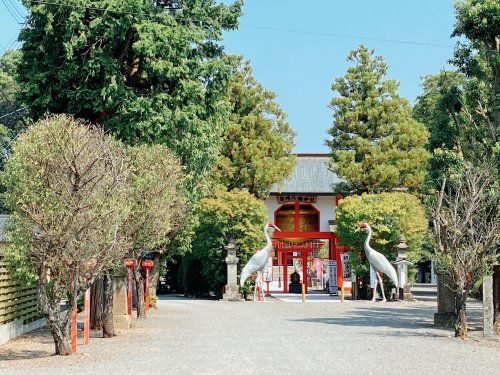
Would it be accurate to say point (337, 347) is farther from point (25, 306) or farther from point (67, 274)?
point (25, 306)

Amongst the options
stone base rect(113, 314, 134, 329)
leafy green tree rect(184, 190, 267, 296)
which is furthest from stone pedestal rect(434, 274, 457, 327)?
leafy green tree rect(184, 190, 267, 296)

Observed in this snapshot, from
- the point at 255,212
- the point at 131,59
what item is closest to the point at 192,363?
the point at 131,59

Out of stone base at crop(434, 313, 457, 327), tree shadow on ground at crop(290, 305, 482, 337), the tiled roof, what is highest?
the tiled roof

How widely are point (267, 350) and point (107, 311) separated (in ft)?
14.6

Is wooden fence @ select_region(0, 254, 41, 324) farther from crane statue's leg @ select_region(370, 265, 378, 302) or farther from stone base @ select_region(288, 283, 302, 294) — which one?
stone base @ select_region(288, 283, 302, 294)

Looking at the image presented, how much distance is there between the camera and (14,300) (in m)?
17.5

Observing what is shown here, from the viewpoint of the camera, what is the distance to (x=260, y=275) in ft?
118

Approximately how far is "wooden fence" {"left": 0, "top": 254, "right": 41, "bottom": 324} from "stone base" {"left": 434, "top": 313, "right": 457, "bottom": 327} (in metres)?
10.3

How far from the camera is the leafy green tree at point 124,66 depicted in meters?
19.2

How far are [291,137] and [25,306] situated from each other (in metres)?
27.1

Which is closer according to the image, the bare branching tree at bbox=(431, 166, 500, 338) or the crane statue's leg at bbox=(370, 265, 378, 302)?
the bare branching tree at bbox=(431, 166, 500, 338)

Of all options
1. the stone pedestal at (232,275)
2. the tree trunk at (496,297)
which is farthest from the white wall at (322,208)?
the tree trunk at (496,297)

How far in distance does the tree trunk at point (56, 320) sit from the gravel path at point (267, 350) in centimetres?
27

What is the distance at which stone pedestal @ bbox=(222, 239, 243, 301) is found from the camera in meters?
36.9
